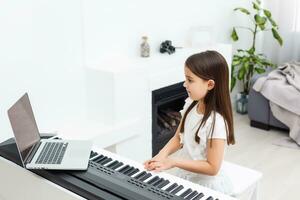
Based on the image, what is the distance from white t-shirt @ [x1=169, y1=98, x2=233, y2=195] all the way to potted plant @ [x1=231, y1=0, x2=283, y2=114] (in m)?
2.51

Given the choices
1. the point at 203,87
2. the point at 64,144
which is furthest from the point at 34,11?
the point at 203,87

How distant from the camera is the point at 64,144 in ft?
5.45

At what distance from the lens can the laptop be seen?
4.74ft

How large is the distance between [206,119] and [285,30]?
3148 mm

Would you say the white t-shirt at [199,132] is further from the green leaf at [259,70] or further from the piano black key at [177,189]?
the green leaf at [259,70]

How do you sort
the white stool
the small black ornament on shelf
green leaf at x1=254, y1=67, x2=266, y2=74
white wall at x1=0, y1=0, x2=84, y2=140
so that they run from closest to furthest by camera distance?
the white stool, white wall at x1=0, y1=0, x2=84, y2=140, the small black ornament on shelf, green leaf at x1=254, y1=67, x2=266, y2=74

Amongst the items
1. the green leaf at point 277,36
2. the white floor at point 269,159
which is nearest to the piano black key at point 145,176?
the white floor at point 269,159

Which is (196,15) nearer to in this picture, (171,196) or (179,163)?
(179,163)

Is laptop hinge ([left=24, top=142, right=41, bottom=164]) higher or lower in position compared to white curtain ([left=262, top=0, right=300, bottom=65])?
lower

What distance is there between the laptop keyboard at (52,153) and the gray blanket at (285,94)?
8.46 ft

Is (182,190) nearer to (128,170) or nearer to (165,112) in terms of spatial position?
(128,170)

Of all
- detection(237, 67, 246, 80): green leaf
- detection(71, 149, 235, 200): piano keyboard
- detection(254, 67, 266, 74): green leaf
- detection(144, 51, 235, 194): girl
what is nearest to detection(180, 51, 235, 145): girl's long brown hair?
detection(144, 51, 235, 194): girl

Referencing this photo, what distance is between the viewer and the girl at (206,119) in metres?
1.68

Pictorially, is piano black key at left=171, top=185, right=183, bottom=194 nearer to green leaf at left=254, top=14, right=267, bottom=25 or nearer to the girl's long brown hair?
the girl's long brown hair
